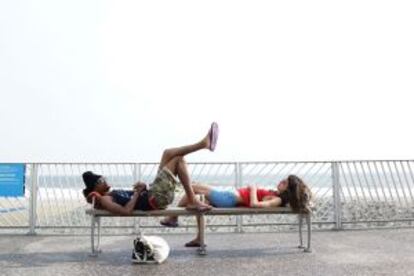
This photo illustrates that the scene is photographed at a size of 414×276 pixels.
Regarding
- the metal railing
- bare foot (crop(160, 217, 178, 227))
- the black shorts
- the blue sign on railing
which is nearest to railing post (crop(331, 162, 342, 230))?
the metal railing

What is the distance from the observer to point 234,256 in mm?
7297

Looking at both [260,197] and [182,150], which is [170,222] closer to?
[182,150]

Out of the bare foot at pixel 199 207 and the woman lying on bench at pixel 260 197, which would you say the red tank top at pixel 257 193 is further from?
the bare foot at pixel 199 207

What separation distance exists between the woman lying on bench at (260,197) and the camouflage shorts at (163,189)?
0.33 metres

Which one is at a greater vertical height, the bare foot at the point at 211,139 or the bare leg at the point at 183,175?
the bare foot at the point at 211,139

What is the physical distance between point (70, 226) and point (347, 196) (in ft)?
17.7

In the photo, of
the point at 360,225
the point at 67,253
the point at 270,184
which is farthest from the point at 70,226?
the point at 360,225

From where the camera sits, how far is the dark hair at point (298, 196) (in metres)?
7.36

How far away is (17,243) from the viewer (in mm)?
8828

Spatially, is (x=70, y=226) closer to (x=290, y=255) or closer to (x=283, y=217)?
(x=290, y=255)

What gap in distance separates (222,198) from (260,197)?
50 cm

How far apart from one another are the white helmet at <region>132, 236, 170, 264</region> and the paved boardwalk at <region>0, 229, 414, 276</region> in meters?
0.11

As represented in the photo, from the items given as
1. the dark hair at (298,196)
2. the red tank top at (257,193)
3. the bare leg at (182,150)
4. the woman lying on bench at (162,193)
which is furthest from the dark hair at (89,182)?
the dark hair at (298,196)

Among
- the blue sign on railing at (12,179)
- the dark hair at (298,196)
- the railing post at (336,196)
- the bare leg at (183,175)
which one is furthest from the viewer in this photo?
the railing post at (336,196)
